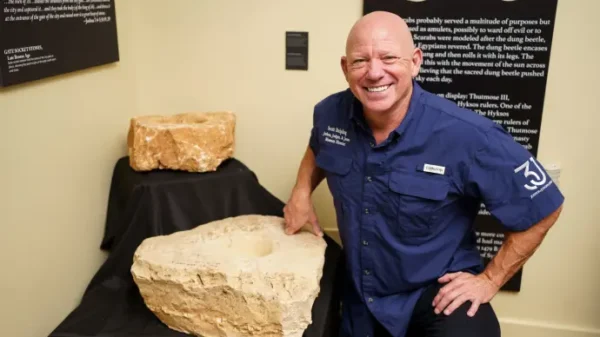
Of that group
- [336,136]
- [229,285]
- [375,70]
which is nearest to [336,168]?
[336,136]

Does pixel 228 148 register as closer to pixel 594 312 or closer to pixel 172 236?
pixel 172 236

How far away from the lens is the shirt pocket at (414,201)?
1465 mm

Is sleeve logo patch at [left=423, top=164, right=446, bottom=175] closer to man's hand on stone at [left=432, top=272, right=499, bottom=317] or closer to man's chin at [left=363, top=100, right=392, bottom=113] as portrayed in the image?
man's chin at [left=363, top=100, right=392, bottom=113]

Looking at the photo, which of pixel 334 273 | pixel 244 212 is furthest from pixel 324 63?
pixel 334 273


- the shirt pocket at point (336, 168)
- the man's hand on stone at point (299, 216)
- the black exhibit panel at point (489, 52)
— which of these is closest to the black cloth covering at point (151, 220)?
the man's hand on stone at point (299, 216)

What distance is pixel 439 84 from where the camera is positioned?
1.96m

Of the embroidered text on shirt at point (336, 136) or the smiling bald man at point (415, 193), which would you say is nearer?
the smiling bald man at point (415, 193)

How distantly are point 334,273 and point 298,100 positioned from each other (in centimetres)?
72

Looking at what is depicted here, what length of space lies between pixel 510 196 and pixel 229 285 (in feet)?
2.58

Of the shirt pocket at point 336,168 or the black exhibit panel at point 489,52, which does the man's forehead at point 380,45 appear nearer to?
the shirt pocket at point 336,168

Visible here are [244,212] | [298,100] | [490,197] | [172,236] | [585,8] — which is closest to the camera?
[490,197]

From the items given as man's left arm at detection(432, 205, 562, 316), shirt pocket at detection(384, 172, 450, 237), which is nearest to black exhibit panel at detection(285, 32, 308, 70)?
shirt pocket at detection(384, 172, 450, 237)

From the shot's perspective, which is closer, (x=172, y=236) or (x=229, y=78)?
(x=172, y=236)

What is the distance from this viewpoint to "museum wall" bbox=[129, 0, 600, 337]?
1.94m
